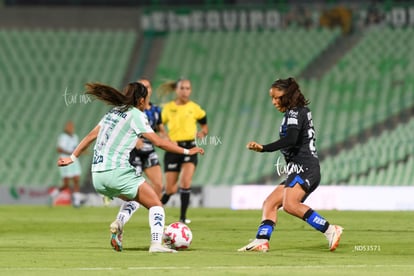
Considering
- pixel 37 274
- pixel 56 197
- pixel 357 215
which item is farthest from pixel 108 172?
pixel 56 197

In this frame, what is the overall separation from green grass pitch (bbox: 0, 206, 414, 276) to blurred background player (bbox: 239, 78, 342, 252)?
0.30 meters

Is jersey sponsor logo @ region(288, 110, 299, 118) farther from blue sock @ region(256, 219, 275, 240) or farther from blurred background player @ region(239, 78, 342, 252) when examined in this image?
blue sock @ region(256, 219, 275, 240)

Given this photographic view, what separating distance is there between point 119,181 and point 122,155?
34cm

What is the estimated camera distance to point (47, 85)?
35.3m

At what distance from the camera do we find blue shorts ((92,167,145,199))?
12891 mm

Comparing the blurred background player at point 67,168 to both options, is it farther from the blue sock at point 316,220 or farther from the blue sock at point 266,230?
the blue sock at point 316,220

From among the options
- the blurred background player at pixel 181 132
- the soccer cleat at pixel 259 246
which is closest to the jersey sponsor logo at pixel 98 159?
the soccer cleat at pixel 259 246

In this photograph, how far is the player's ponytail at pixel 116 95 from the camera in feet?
42.8

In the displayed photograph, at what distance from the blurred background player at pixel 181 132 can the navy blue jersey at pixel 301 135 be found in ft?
17.1

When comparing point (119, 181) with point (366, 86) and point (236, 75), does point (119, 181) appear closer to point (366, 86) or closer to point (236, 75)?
point (366, 86)

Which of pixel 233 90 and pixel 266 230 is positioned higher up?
pixel 233 90

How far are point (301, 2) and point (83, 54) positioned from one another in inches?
299

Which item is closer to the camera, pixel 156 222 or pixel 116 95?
pixel 156 222

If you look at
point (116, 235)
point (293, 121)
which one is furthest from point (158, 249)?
point (293, 121)
